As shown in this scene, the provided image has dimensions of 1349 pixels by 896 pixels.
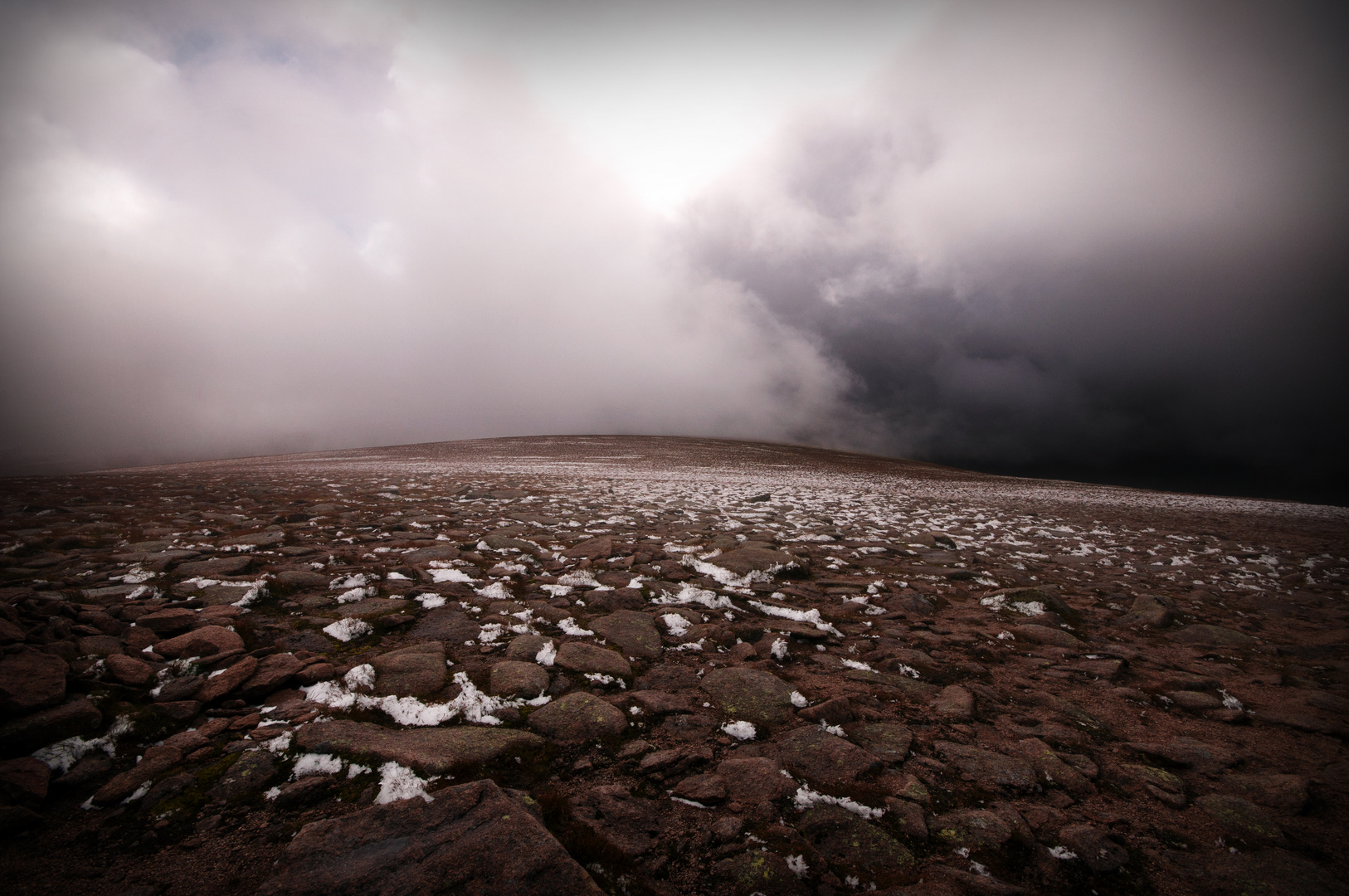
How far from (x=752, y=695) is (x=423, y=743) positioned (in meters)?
2.66

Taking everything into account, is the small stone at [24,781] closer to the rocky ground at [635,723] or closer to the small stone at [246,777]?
the rocky ground at [635,723]

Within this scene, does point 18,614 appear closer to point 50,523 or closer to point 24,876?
point 24,876

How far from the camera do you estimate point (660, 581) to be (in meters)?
7.24

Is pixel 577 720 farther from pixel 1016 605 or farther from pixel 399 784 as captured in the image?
pixel 1016 605

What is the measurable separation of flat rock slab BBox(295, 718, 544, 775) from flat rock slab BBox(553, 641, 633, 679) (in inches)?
40.7

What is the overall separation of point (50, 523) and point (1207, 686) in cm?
1677

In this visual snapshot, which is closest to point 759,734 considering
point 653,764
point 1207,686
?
point 653,764

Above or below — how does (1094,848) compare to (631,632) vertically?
below

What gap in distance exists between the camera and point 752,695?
437 centimetres

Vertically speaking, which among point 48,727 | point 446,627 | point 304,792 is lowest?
point 304,792

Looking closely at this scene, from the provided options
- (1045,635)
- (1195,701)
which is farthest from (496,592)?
(1195,701)

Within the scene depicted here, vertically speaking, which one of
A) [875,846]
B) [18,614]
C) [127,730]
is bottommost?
[875,846]

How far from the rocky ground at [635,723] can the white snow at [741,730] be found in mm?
35

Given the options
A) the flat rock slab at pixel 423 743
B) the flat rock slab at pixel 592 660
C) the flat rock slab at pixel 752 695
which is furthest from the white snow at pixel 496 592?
the flat rock slab at pixel 752 695
